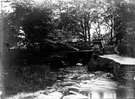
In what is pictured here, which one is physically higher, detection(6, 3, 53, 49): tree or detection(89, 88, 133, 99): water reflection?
detection(6, 3, 53, 49): tree

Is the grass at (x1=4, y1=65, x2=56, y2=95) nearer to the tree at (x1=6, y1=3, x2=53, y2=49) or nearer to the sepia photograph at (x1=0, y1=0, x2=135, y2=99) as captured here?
the sepia photograph at (x1=0, y1=0, x2=135, y2=99)

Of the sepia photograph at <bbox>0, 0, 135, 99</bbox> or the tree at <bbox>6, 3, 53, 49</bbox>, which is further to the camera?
the tree at <bbox>6, 3, 53, 49</bbox>

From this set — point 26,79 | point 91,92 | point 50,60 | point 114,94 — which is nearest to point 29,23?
point 50,60

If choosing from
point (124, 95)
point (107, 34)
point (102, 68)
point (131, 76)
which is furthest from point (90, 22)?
point (124, 95)

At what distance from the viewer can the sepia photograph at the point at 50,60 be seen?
856 centimetres

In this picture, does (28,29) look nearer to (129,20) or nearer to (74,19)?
(129,20)

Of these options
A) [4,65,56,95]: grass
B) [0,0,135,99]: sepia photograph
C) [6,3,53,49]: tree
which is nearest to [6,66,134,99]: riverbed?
[0,0,135,99]: sepia photograph

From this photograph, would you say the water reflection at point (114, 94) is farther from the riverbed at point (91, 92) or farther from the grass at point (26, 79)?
the grass at point (26, 79)

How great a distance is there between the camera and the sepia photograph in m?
8.56

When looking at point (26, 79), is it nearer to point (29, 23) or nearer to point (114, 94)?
point (29, 23)

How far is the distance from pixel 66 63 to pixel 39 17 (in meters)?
5.44

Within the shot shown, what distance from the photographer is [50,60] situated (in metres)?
14.8

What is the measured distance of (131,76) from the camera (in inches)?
354

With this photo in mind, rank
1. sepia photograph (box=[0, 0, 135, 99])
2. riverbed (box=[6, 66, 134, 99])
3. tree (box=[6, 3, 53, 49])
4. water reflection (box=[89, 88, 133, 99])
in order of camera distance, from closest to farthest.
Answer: riverbed (box=[6, 66, 134, 99])
water reflection (box=[89, 88, 133, 99])
sepia photograph (box=[0, 0, 135, 99])
tree (box=[6, 3, 53, 49])
